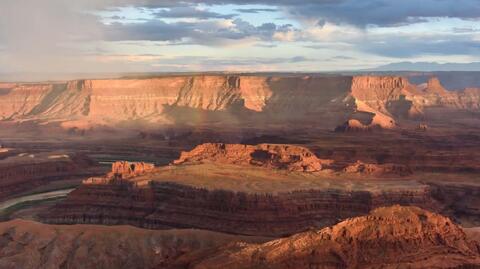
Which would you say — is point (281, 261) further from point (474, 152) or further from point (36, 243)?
point (474, 152)

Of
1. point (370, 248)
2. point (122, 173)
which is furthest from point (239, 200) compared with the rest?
point (370, 248)

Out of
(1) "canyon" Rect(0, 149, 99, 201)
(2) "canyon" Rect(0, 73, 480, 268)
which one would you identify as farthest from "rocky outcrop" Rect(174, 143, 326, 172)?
(1) "canyon" Rect(0, 149, 99, 201)

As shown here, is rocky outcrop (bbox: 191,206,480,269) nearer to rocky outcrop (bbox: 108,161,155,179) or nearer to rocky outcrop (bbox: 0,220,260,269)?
rocky outcrop (bbox: 0,220,260,269)

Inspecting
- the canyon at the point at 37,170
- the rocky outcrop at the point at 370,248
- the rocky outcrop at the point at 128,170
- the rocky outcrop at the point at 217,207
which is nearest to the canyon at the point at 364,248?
the rocky outcrop at the point at 370,248

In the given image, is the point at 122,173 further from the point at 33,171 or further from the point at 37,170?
the point at 37,170

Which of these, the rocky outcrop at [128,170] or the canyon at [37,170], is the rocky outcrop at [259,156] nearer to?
the rocky outcrop at [128,170]
